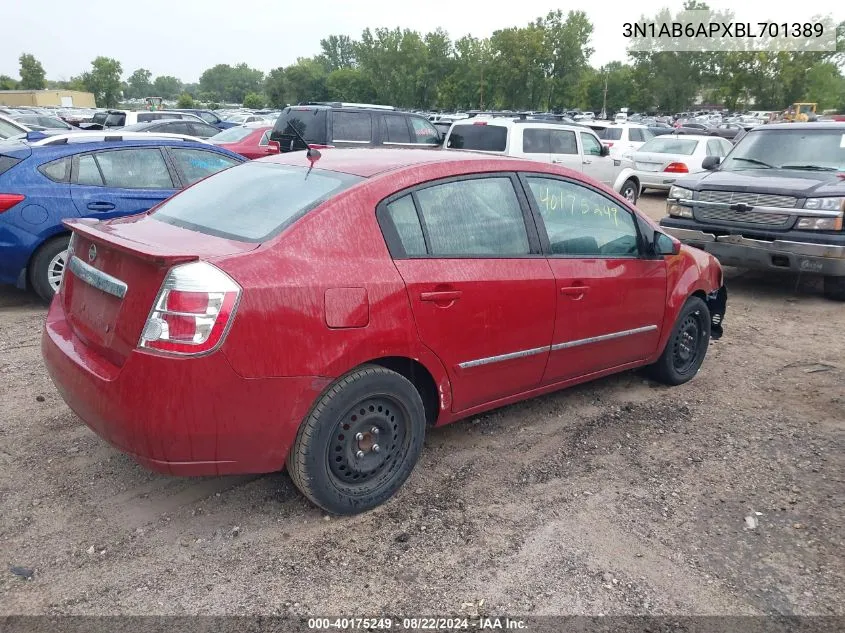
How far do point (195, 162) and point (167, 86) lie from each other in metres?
195

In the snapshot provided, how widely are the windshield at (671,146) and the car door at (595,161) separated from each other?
2.85 m

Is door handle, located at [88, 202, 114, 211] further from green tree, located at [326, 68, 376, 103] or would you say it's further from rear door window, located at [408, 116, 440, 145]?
green tree, located at [326, 68, 376, 103]

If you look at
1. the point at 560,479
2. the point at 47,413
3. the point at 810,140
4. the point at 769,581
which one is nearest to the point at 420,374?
the point at 560,479

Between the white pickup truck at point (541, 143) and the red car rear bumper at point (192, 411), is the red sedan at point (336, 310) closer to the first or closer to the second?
the red car rear bumper at point (192, 411)

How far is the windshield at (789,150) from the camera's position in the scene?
26.7ft

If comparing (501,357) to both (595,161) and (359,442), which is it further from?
(595,161)

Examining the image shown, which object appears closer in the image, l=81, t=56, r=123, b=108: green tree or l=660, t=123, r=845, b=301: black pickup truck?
l=660, t=123, r=845, b=301: black pickup truck

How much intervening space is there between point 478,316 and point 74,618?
2.14 m

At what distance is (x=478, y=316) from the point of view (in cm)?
357

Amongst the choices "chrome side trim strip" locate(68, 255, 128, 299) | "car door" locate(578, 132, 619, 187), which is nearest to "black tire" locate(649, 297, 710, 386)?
"chrome side trim strip" locate(68, 255, 128, 299)

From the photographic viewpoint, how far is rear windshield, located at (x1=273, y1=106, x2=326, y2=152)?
12172 mm

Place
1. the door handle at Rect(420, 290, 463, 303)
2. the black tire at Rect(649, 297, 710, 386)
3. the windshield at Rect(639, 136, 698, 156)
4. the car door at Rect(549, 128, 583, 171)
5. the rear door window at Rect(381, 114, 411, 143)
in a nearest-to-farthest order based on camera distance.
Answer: the door handle at Rect(420, 290, 463, 303) → the black tire at Rect(649, 297, 710, 386) → the car door at Rect(549, 128, 583, 171) → the rear door window at Rect(381, 114, 411, 143) → the windshield at Rect(639, 136, 698, 156)

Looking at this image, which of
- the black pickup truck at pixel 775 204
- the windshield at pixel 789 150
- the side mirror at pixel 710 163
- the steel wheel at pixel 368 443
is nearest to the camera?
the steel wheel at pixel 368 443

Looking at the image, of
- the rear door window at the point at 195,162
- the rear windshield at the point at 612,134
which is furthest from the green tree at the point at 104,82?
the rear door window at the point at 195,162
